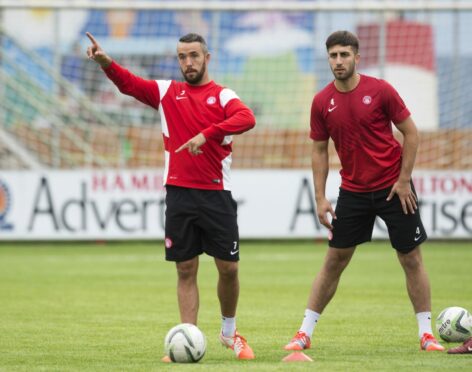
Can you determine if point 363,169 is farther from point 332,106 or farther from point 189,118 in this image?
point 189,118

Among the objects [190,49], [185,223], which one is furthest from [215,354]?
[190,49]

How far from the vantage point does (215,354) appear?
29.2 ft

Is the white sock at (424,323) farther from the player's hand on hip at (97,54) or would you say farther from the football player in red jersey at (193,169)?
the player's hand on hip at (97,54)

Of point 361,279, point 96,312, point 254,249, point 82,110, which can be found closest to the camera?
point 96,312

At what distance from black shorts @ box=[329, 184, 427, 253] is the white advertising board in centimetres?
1188

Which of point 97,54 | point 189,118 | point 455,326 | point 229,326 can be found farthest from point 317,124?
point 455,326

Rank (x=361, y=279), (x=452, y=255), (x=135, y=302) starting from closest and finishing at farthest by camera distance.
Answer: (x=135, y=302) < (x=361, y=279) < (x=452, y=255)

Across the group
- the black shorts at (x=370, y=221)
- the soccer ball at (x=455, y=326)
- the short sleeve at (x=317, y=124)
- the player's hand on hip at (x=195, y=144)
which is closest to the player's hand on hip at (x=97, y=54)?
the player's hand on hip at (x=195, y=144)

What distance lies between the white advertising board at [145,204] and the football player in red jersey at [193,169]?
12.4 metres

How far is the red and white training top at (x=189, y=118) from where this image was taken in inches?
342

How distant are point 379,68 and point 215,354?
15388mm

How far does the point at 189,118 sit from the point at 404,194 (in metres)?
1.70

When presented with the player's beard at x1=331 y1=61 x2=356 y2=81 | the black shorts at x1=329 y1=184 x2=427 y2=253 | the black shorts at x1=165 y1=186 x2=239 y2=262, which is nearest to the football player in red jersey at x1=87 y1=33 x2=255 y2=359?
the black shorts at x1=165 y1=186 x2=239 y2=262

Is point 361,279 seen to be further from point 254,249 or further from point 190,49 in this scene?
point 190,49
